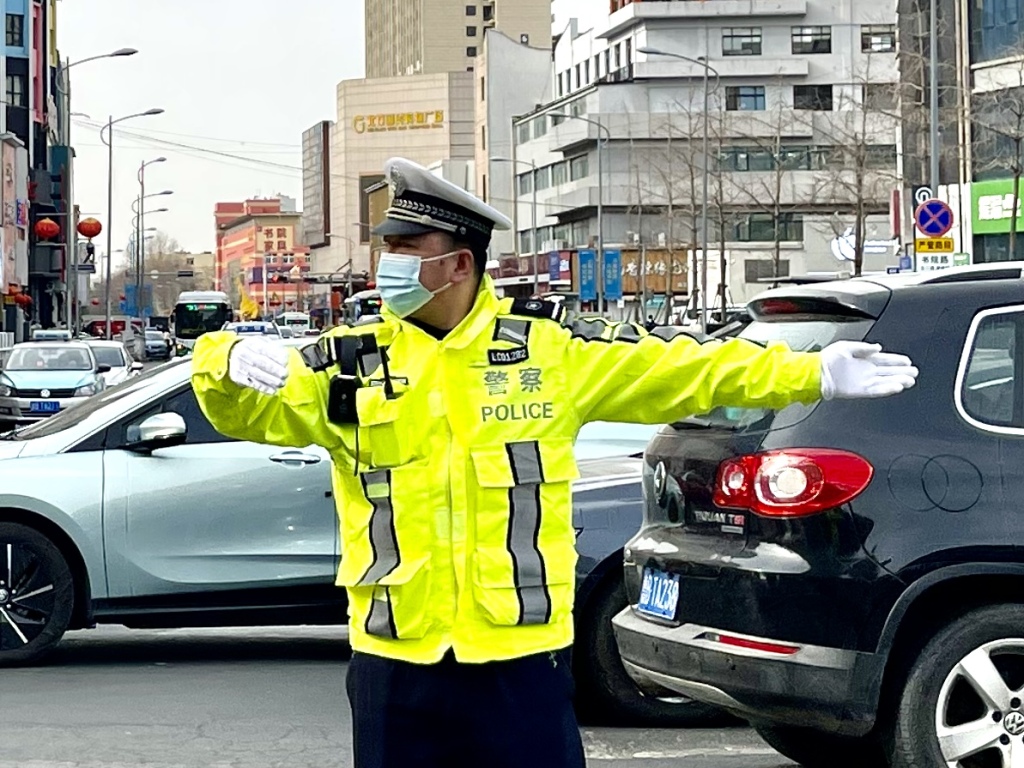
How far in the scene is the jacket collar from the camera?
3.81m

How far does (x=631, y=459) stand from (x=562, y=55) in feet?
343

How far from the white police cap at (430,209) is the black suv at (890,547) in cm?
189

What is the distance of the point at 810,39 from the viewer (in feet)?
306

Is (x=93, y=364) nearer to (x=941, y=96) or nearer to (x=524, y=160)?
(x=941, y=96)

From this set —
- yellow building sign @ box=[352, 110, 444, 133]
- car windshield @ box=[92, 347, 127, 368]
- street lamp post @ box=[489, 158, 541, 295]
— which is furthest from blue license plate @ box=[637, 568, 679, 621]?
yellow building sign @ box=[352, 110, 444, 133]

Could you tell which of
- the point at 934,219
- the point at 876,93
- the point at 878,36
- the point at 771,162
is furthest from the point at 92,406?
the point at 878,36

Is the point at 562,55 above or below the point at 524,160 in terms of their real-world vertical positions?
above

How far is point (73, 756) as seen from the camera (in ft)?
23.1

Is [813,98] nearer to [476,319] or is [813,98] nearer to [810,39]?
[810,39]

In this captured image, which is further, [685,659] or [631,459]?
[631,459]

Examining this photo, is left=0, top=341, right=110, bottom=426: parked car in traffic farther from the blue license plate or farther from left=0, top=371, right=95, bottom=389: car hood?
the blue license plate

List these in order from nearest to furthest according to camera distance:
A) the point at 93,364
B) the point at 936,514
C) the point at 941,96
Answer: the point at 936,514
the point at 93,364
the point at 941,96

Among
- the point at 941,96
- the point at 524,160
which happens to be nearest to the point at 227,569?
the point at 941,96

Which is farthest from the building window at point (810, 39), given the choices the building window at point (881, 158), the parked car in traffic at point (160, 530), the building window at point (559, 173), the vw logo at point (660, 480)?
the vw logo at point (660, 480)
